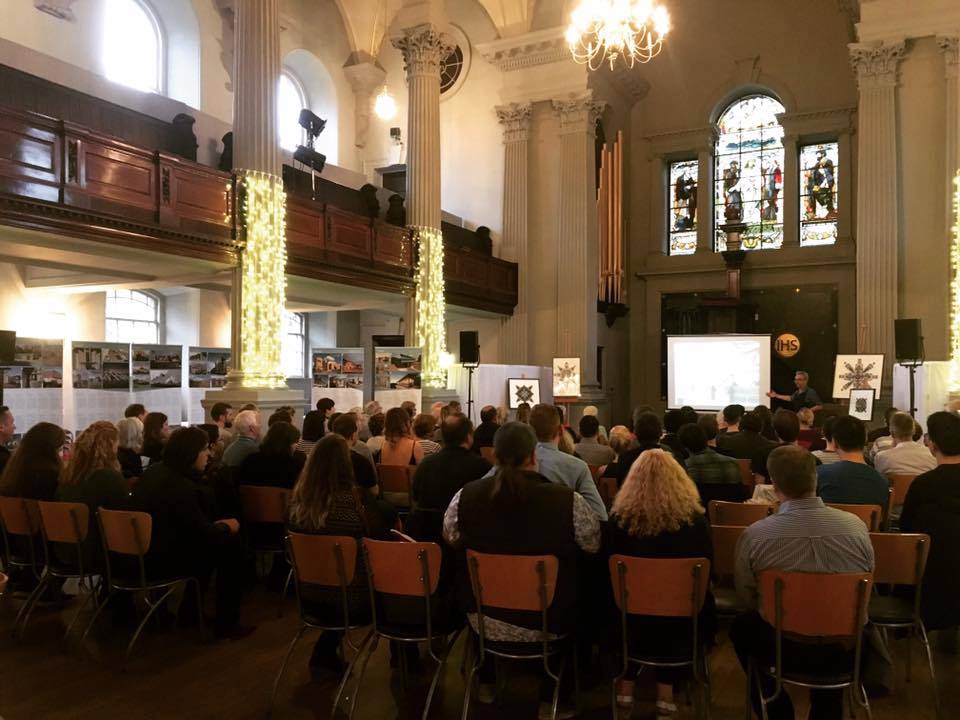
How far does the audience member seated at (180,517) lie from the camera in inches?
175

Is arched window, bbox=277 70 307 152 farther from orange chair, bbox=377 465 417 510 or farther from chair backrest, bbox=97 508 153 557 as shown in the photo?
chair backrest, bbox=97 508 153 557

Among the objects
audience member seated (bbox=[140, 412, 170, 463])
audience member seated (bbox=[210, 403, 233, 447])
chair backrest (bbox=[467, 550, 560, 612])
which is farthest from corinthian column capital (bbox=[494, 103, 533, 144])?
chair backrest (bbox=[467, 550, 560, 612])

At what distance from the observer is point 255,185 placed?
10.0 metres

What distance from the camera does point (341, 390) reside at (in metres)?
13.6

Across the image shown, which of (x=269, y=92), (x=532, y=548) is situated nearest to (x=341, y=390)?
(x=269, y=92)

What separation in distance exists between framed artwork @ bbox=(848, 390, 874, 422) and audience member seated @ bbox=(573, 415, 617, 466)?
7.53 m

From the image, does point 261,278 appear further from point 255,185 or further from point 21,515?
point 21,515

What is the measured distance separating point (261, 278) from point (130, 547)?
626cm

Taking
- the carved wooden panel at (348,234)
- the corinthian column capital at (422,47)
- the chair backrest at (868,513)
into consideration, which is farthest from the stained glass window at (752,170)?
the chair backrest at (868,513)

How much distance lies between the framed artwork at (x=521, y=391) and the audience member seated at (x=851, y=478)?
10.5 m

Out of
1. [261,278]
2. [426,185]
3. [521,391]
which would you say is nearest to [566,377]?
[521,391]

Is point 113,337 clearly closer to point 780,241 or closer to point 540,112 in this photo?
point 540,112

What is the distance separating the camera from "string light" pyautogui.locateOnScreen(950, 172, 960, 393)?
12.2 meters

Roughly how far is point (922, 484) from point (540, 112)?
13.9 m
